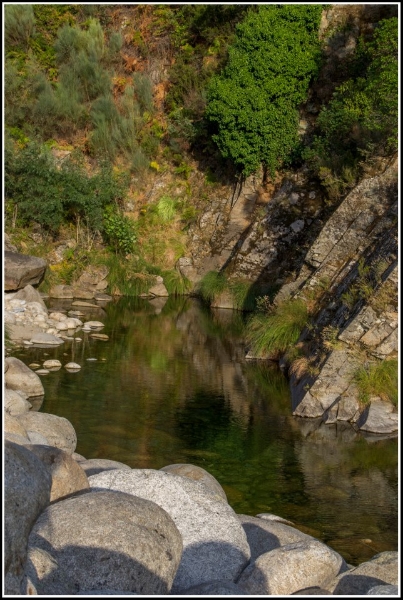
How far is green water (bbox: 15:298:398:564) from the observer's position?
31.4 feet

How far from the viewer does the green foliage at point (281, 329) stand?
1717cm

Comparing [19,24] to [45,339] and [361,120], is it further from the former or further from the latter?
[45,339]

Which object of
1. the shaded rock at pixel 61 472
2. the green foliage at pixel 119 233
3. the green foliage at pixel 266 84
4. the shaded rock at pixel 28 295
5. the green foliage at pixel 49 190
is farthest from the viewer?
the green foliage at pixel 119 233

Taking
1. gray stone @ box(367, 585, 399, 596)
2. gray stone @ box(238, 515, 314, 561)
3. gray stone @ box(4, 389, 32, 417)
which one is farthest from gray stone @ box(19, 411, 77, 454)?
gray stone @ box(367, 585, 399, 596)

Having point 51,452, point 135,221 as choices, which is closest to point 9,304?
point 135,221

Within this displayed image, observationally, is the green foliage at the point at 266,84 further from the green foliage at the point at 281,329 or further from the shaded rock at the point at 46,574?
the shaded rock at the point at 46,574

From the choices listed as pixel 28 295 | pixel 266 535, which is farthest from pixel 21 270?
pixel 266 535

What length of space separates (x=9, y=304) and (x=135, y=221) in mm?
9695

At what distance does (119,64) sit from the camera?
115ft

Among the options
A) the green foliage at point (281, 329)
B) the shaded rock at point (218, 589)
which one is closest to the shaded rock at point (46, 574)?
the shaded rock at point (218, 589)

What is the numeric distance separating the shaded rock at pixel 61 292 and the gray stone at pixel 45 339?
704cm

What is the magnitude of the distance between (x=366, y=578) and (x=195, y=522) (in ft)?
5.02

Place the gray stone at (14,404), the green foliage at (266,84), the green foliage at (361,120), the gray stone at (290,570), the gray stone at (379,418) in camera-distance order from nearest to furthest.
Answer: the gray stone at (290,570) < the gray stone at (14,404) < the gray stone at (379,418) < the green foliage at (361,120) < the green foliage at (266,84)

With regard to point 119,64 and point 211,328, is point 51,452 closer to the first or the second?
point 211,328
